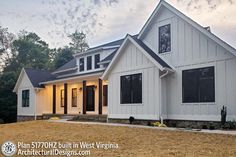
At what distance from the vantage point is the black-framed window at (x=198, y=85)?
13.4 m

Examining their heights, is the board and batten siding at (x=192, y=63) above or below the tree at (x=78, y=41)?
below

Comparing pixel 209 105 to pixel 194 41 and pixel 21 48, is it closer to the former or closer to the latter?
pixel 194 41

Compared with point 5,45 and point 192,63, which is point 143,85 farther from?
point 5,45

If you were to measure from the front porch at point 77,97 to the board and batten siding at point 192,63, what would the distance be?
20.2ft

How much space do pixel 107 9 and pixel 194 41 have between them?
960 cm

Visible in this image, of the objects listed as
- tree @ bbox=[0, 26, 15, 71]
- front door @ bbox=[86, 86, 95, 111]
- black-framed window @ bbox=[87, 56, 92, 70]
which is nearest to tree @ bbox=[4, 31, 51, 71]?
tree @ bbox=[0, 26, 15, 71]

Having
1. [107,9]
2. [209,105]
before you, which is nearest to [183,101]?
[209,105]

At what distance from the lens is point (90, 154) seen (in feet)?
24.9

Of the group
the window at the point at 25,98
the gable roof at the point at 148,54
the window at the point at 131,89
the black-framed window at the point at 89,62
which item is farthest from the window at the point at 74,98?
the window at the point at 131,89

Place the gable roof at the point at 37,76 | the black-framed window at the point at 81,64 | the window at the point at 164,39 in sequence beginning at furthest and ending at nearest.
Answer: the gable roof at the point at 37,76
the black-framed window at the point at 81,64
the window at the point at 164,39

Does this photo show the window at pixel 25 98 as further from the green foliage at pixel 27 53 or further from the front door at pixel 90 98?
the green foliage at pixel 27 53

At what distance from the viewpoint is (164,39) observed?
15617mm

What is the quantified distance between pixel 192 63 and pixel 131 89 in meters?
3.82

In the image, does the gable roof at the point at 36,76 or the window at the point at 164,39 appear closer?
the window at the point at 164,39
